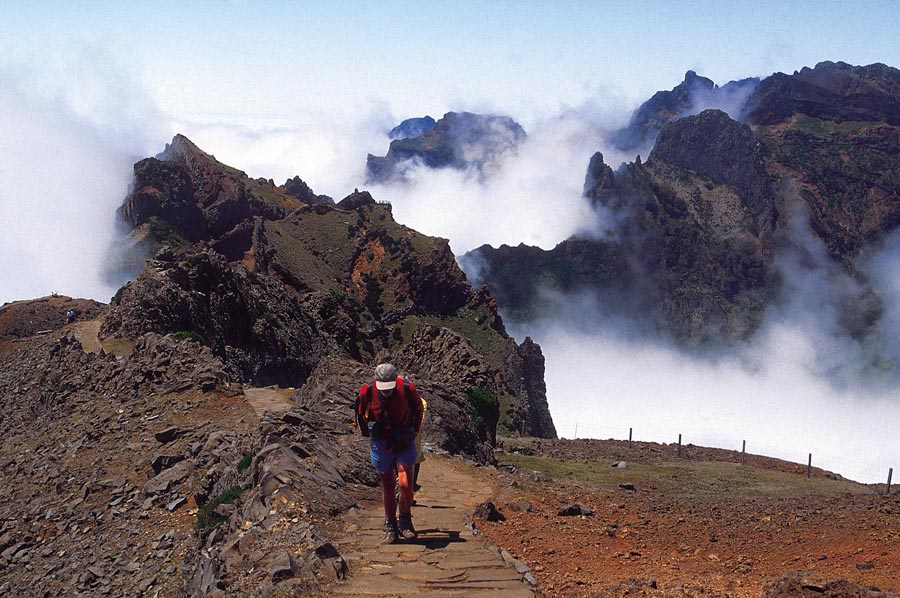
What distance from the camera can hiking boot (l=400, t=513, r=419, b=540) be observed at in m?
10.9

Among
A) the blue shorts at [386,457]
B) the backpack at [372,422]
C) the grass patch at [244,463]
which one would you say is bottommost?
the grass patch at [244,463]

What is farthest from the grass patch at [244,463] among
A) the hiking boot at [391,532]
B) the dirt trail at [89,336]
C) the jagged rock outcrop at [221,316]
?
the jagged rock outcrop at [221,316]

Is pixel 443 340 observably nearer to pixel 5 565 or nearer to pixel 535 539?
pixel 5 565

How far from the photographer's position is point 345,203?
98125mm

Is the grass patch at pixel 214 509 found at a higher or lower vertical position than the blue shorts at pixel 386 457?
lower

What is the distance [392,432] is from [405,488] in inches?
27.9

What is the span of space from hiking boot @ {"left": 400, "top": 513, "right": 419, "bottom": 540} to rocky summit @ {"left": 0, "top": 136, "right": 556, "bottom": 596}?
0.96 metres

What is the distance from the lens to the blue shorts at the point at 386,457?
1080 centimetres

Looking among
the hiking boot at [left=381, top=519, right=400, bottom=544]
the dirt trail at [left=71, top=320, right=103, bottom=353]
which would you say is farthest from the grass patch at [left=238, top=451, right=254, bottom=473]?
the dirt trail at [left=71, top=320, right=103, bottom=353]

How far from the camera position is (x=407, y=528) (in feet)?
35.8

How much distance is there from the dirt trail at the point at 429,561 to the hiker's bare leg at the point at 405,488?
42 centimetres

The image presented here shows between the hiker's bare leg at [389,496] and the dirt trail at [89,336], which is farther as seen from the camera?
the dirt trail at [89,336]

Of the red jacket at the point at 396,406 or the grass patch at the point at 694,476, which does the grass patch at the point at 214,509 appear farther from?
the grass patch at the point at 694,476

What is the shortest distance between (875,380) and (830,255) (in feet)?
103
